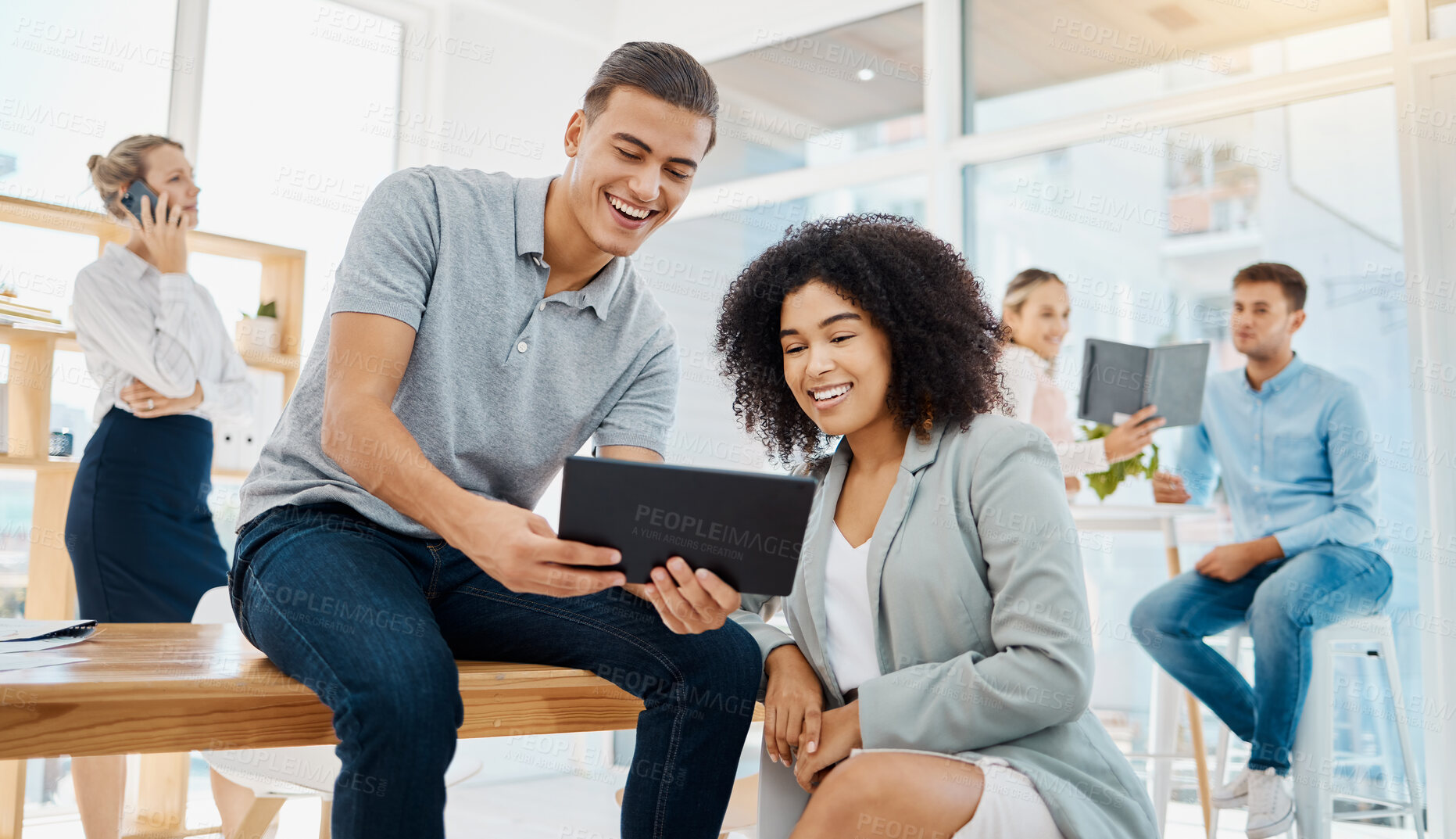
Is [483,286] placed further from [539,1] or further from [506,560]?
[539,1]

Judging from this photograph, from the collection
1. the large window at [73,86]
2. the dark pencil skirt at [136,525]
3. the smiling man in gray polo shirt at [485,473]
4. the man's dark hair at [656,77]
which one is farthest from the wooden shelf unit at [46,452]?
the man's dark hair at [656,77]

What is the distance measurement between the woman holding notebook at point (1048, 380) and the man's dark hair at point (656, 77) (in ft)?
5.20

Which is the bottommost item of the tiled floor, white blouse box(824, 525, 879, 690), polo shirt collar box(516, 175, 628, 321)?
the tiled floor

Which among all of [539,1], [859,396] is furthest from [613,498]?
[539,1]

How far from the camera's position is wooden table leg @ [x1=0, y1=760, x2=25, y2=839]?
2688 mm

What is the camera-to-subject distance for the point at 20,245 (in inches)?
131

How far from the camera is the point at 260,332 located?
3641 millimetres

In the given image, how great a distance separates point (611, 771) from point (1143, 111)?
3.48 m

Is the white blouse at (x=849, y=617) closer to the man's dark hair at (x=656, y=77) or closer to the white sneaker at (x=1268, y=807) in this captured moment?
the man's dark hair at (x=656, y=77)

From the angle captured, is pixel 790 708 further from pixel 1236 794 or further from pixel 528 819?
pixel 528 819

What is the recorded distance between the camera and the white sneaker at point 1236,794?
2730 mm

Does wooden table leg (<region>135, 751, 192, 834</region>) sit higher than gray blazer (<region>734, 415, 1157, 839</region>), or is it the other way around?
gray blazer (<region>734, 415, 1157, 839</region>)

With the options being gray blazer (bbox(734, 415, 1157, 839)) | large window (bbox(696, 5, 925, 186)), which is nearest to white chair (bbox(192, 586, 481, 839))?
gray blazer (bbox(734, 415, 1157, 839))

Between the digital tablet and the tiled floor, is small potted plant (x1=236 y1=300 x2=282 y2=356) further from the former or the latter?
the digital tablet
